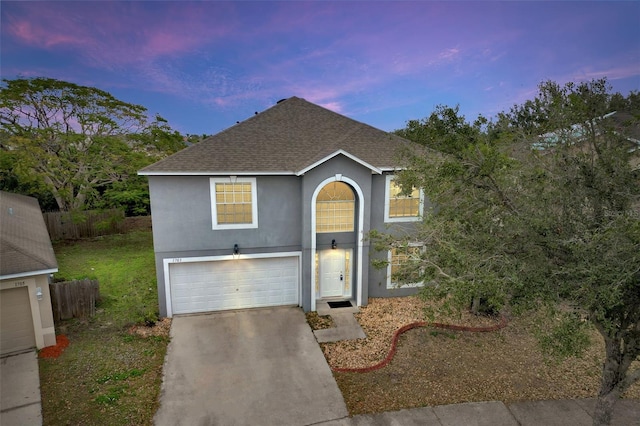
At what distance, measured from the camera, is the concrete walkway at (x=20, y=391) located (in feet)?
23.1

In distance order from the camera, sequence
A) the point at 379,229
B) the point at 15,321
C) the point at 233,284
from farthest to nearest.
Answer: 1. the point at 379,229
2. the point at 233,284
3. the point at 15,321

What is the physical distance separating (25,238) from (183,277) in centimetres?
537

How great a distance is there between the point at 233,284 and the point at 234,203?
10.2 feet

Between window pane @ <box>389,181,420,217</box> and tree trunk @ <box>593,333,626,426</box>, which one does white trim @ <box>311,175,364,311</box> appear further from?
tree trunk @ <box>593,333,626,426</box>

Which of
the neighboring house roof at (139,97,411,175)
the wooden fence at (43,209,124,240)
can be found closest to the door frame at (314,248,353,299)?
the neighboring house roof at (139,97,411,175)

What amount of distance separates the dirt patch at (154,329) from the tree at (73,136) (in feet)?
43.3

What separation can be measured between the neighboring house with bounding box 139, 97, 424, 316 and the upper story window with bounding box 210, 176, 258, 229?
0.04m

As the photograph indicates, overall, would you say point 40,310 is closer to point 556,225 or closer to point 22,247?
point 22,247

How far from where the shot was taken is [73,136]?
19781 mm

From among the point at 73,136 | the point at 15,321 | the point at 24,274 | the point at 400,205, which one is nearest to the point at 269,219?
the point at 400,205

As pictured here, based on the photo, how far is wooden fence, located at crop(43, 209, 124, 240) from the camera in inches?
837

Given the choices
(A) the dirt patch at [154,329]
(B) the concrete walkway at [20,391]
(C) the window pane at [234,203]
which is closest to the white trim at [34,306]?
(B) the concrete walkway at [20,391]

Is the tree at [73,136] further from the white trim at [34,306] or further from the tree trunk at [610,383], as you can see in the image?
the tree trunk at [610,383]

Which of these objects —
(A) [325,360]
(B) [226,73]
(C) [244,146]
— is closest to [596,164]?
(A) [325,360]
